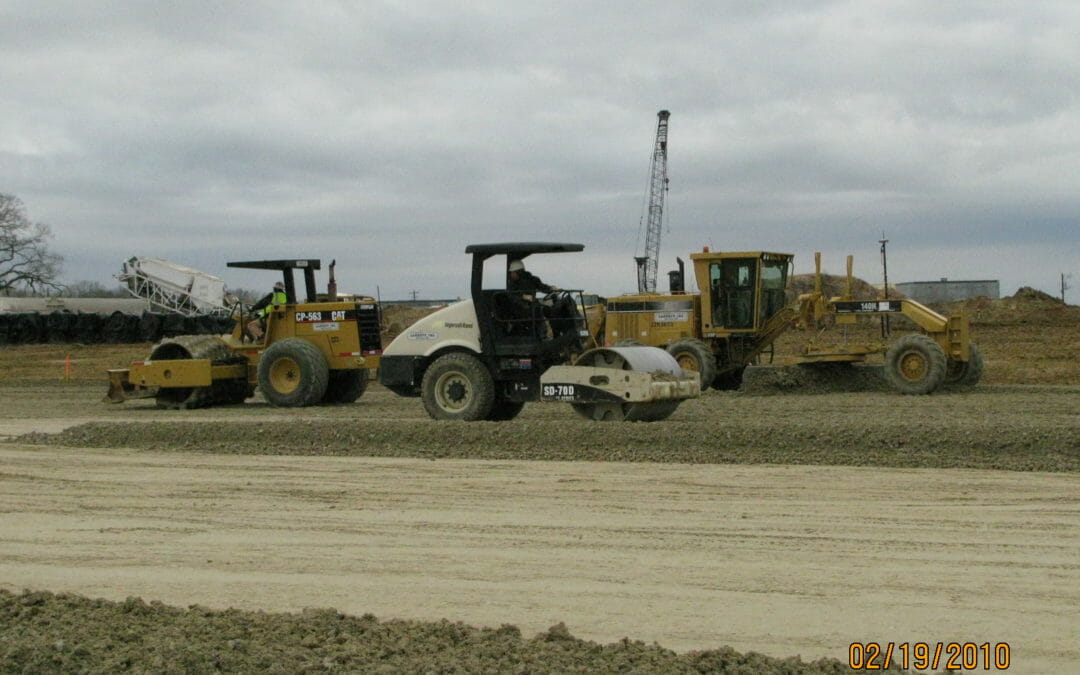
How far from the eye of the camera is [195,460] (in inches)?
451

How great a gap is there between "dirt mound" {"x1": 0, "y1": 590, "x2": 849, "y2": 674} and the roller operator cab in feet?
23.2

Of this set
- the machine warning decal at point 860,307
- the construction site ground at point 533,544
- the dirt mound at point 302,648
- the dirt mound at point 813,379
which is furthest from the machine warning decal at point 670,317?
the dirt mound at point 302,648

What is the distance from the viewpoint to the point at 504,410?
14.0 meters

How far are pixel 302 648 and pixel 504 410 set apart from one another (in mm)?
8834

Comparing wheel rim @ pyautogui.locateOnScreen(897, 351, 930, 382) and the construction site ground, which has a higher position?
wheel rim @ pyautogui.locateOnScreen(897, 351, 930, 382)

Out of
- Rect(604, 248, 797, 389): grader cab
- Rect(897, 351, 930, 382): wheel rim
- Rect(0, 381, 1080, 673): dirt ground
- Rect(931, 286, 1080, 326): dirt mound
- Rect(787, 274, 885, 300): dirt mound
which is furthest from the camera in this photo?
Rect(787, 274, 885, 300): dirt mound

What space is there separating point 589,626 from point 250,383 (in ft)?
43.9

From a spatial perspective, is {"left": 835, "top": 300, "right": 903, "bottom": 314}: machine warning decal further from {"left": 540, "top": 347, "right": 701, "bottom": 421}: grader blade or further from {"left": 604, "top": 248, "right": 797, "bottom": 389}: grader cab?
{"left": 540, "top": 347, "right": 701, "bottom": 421}: grader blade

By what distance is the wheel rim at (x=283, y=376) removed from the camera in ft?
56.6

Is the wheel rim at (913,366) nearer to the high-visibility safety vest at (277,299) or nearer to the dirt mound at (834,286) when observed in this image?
the high-visibility safety vest at (277,299)

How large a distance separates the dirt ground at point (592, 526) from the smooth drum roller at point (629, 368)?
2.96 feet

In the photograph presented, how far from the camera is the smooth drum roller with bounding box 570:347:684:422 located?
1280cm

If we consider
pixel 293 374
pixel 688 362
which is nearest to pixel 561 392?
pixel 293 374
